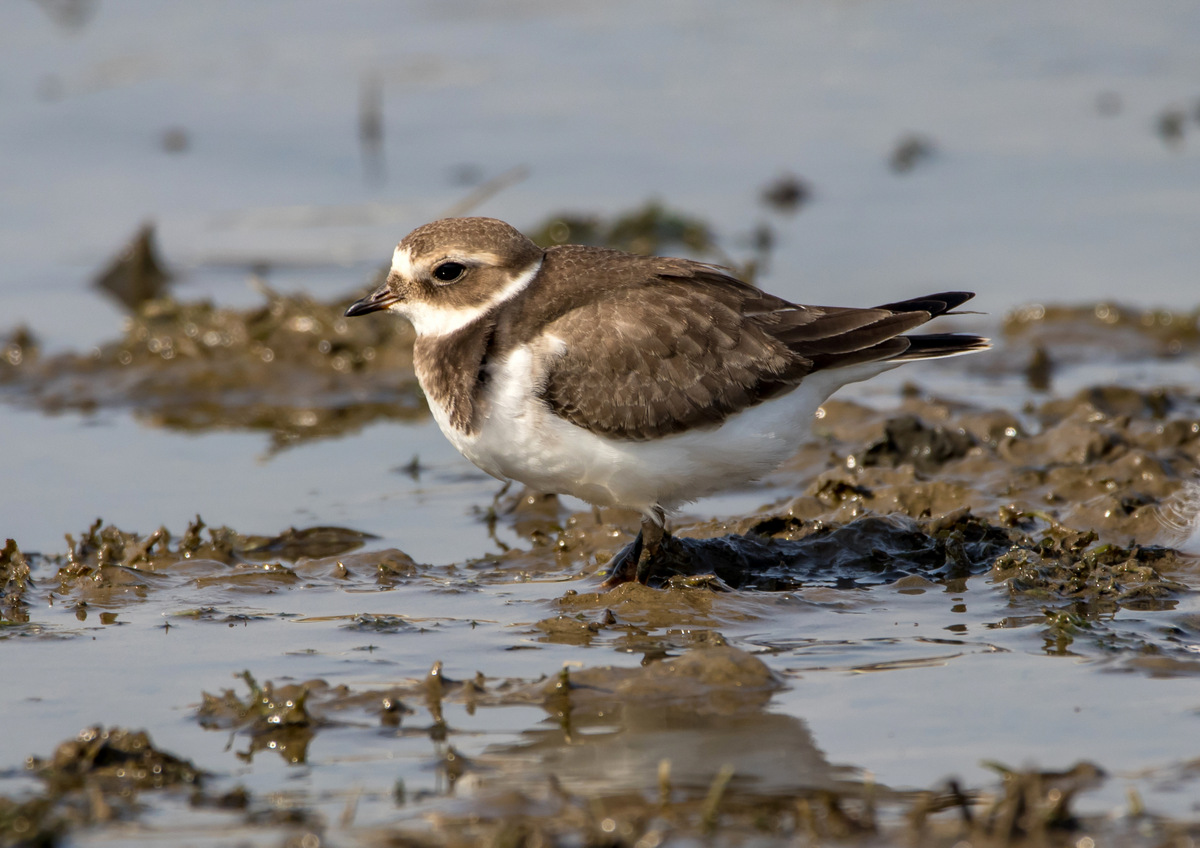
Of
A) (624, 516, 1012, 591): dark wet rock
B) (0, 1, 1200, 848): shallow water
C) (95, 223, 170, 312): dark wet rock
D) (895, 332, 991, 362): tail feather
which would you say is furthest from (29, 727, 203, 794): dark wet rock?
(95, 223, 170, 312): dark wet rock

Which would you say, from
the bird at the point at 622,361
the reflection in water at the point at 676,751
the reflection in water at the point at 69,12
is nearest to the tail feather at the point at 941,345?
the bird at the point at 622,361

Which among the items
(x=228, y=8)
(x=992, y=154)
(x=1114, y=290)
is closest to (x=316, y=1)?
(x=228, y=8)

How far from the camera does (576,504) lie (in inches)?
351

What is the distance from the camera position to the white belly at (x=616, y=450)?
22.4 feet

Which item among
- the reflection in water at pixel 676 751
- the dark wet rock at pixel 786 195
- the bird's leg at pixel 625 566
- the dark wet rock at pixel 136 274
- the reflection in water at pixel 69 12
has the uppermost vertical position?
the reflection in water at pixel 69 12

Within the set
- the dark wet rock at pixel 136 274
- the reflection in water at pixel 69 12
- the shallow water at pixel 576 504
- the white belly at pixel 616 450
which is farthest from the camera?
the reflection in water at pixel 69 12

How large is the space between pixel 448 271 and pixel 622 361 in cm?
116

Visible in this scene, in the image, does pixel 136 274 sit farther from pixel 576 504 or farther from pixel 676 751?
pixel 676 751

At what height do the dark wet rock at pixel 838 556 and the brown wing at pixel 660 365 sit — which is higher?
the brown wing at pixel 660 365

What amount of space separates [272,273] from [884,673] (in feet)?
29.1

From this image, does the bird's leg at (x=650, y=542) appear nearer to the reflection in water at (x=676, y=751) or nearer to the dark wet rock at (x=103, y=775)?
the reflection in water at (x=676, y=751)

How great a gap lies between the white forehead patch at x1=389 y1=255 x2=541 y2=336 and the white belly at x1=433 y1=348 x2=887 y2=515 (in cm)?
53

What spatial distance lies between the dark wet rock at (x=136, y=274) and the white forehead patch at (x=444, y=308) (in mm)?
6072

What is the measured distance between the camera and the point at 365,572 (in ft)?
24.8
